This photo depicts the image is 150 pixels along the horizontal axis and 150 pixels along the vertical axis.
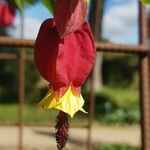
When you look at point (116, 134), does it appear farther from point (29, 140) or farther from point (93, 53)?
point (93, 53)

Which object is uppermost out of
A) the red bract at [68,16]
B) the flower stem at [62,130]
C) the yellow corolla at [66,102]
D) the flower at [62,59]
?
the red bract at [68,16]

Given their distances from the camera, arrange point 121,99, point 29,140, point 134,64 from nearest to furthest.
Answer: point 29,140 < point 121,99 < point 134,64

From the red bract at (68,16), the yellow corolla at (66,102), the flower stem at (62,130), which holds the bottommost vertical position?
the flower stem at (62,130)

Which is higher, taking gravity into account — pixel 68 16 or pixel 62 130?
pixel 68 16

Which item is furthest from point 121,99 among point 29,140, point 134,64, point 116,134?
point 29,140

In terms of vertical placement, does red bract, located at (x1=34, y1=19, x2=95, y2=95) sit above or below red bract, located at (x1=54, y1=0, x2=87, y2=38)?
below

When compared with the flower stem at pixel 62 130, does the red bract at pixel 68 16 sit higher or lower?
higher
